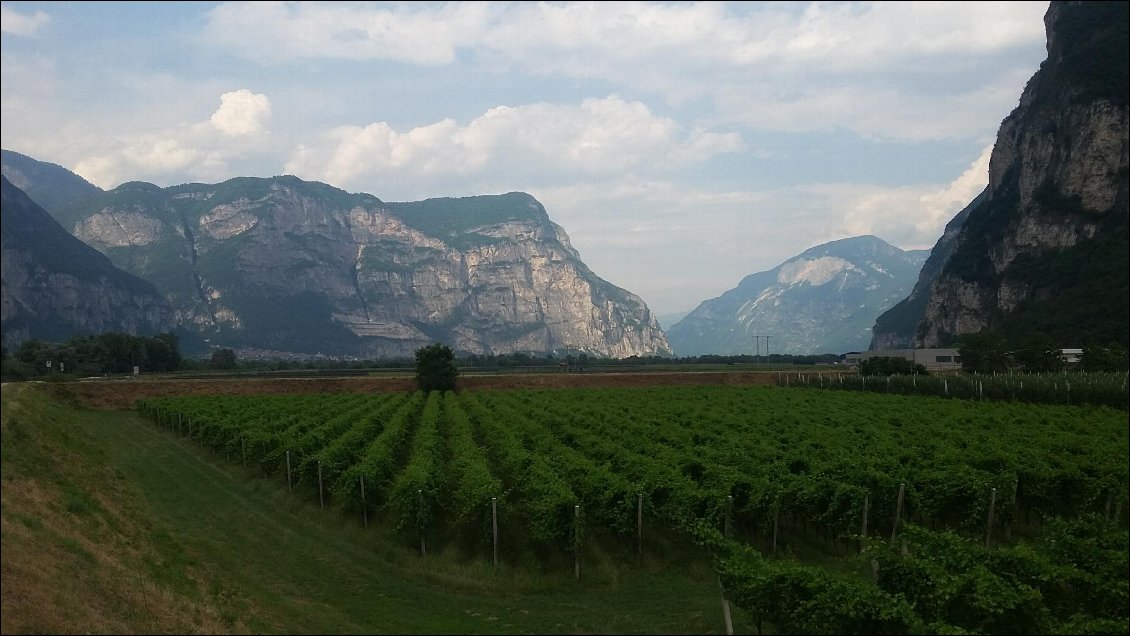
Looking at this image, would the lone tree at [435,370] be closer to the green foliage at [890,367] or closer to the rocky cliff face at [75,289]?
the rocky cliff face at [75,289]

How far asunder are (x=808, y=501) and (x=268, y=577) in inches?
496

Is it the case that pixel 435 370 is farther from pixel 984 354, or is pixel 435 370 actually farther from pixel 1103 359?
pixel 1103 359

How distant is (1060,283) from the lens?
126 metres

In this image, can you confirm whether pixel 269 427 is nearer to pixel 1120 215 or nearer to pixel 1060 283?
pixel 1060 283

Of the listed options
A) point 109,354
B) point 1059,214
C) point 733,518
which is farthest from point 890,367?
point 109,354

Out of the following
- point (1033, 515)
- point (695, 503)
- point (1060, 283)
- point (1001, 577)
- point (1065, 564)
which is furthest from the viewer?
point (1060, 283)

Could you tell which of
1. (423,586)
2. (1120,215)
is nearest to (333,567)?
(423,586)

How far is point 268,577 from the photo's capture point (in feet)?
58.4

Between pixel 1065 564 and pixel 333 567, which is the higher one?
pixel 1065 564

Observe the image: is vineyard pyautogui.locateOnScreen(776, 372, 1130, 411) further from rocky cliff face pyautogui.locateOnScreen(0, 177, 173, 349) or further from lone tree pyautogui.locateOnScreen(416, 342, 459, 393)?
rocky cliff face pyautogui.locateOnScreen(0, 177, 173, 349)

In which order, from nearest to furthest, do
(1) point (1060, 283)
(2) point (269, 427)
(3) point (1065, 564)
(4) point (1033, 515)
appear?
(3) point (1065, 564) < (4) point (1033, 515) < (2) point (269, 427) < (1) point (1060, 283)

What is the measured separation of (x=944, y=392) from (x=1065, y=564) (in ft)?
156

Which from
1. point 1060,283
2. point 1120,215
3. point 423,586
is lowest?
point 423,586

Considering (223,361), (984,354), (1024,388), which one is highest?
(223,361)
